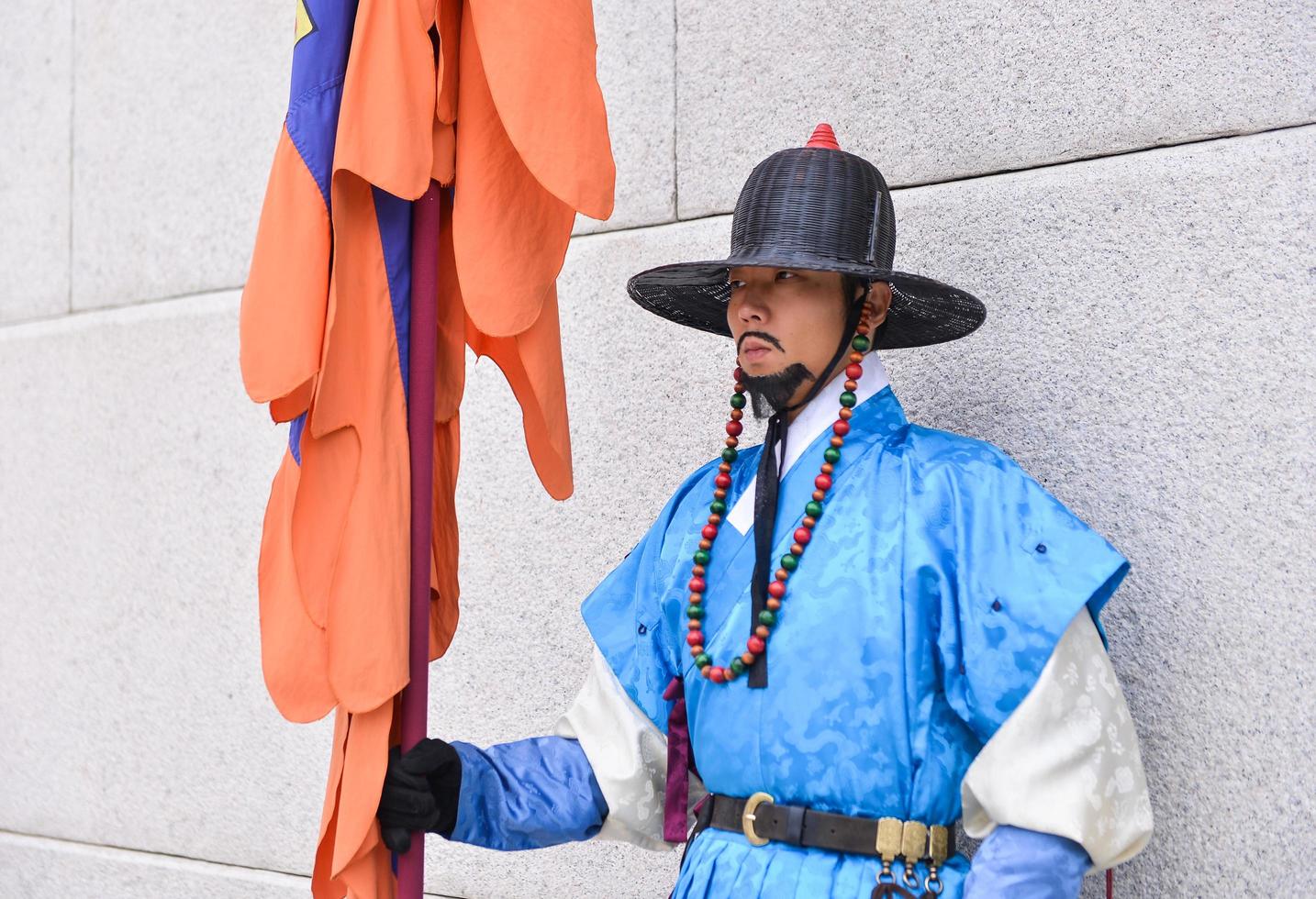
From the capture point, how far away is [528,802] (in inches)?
89.4

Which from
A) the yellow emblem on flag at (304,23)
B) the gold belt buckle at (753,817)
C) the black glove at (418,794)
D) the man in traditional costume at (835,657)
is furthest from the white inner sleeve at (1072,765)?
the yellow emblem on flag at (304,23)

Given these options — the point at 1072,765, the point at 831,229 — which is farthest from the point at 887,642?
the point at 831,229

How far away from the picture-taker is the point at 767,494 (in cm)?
220

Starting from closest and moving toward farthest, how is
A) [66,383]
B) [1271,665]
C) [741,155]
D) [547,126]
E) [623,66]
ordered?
[547,126] < [1271,665] < [741,155] < [623,66] < [66,383]

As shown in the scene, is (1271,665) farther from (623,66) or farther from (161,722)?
(161,722)

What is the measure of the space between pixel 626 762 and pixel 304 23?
1.27 metres

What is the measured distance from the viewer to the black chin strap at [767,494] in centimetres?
210

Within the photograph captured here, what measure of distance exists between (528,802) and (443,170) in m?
1.01

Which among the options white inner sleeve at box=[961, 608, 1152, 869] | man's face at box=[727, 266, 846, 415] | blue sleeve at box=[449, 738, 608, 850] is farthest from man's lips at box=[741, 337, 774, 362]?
blue sleeve at box=[449, 738, 608, 850]

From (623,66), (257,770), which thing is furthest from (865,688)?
(257,770)

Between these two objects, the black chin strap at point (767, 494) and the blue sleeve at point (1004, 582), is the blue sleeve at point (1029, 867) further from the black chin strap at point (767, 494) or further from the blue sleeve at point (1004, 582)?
the black chin strap at point (767, 494)

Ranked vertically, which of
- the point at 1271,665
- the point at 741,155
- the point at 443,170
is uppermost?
the point at 741,155

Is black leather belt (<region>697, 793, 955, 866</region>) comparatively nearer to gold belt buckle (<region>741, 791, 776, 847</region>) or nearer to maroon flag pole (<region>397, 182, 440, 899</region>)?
gold belt buckle (<region>741, 791, 776, 847</region>)

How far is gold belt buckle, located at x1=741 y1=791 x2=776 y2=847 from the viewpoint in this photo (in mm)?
2062
